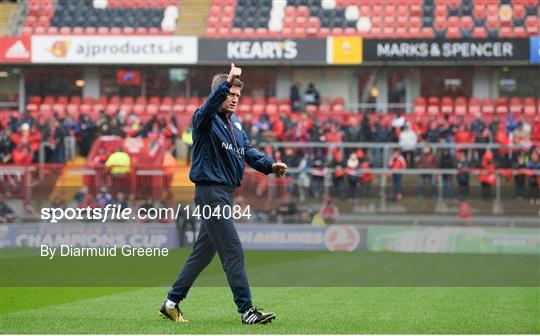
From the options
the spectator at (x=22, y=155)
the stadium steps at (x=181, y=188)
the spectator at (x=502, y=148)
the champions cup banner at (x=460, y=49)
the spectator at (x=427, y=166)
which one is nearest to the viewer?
the stadium steps at (x=181, y=188)

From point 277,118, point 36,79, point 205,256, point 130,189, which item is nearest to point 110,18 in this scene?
point 36,79

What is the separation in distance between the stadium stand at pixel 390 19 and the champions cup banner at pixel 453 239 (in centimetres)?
991

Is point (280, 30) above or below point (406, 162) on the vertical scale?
above

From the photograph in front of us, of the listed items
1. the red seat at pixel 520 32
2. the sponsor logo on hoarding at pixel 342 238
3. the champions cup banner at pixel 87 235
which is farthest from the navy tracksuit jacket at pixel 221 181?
the red seat at pixel 520 32

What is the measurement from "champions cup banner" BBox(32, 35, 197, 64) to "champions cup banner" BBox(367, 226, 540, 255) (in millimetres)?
12011

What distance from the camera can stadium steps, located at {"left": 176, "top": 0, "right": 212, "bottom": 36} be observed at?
36.8 meters

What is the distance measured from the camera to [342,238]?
2708 centimetres

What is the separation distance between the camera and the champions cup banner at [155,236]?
83.8 feet

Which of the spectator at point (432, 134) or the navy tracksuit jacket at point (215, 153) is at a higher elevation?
the navy tracksuit jacket at point (215, 153)

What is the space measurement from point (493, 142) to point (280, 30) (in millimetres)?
8280

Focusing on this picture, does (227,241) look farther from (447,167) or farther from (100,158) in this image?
(447,167)

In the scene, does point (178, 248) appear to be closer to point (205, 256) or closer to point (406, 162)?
point (406, 162)

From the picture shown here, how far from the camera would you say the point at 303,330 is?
9133mm

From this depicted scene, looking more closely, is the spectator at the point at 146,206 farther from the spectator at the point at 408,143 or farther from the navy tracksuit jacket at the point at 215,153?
the navy tracksuit jacket at the point at 215,153
